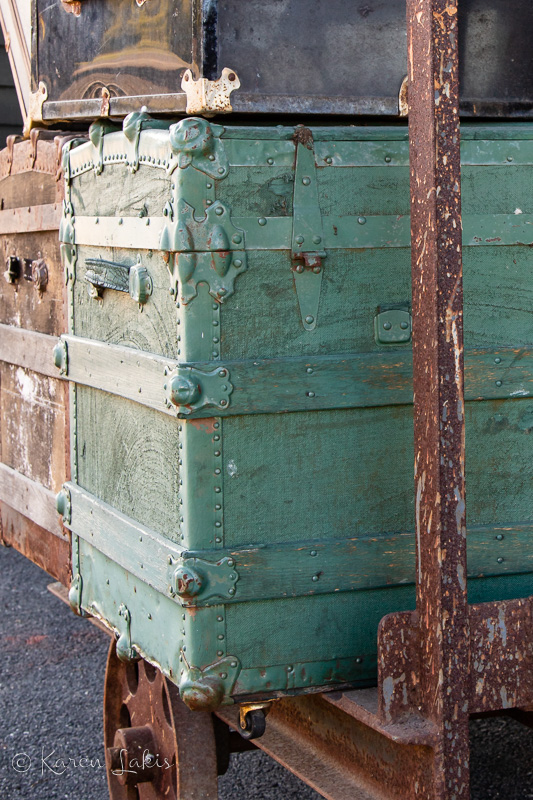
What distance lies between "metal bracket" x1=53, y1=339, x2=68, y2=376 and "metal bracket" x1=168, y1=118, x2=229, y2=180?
37.1 inches

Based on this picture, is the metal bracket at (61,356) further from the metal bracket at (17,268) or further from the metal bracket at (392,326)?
the metal bracket at (392,326)

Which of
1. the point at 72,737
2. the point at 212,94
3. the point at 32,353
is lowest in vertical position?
the point at 72,737

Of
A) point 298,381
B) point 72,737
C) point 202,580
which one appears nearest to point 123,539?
point 202,580

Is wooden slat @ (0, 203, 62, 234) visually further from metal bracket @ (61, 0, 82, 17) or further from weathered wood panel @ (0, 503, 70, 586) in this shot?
weathered wood panel @ (0, 503, 70, 586)

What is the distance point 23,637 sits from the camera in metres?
5.37

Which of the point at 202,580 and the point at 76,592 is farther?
the point at 76,592

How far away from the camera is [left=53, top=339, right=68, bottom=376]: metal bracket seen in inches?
124

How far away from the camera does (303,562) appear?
2.48 metres

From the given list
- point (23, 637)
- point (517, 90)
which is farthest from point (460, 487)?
point (23, 637)

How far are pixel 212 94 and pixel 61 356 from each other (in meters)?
0.97

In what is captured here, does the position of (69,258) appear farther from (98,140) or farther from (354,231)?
(354,231)

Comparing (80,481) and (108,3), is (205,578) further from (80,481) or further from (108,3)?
(108,3)

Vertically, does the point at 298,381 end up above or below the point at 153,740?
above

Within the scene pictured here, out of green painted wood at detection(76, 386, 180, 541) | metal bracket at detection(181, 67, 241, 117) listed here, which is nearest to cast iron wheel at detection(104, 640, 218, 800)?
green painted wood at detection(76, 386, 180, 541)
